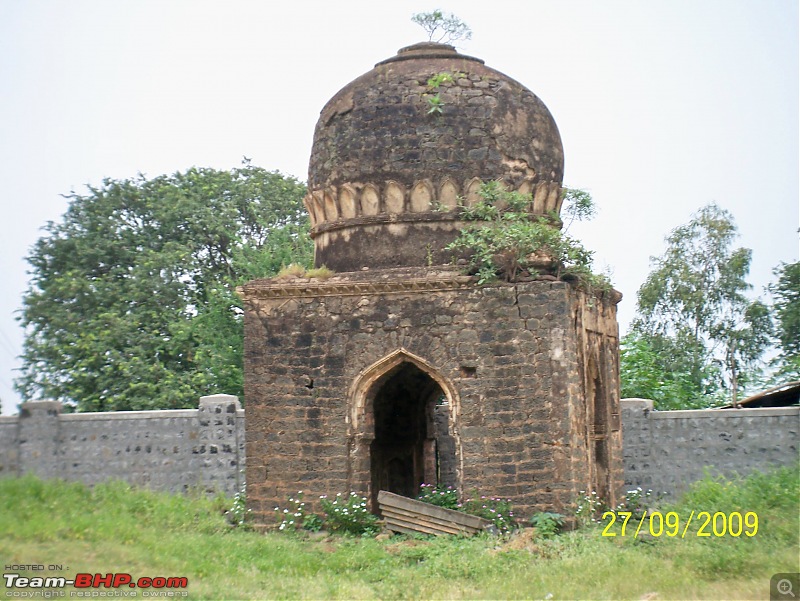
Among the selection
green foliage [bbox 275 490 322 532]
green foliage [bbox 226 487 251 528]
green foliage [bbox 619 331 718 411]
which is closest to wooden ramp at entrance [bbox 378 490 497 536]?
green foliage [bbox 275 490 322 532]

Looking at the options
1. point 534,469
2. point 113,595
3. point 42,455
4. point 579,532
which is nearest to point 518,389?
point 534,469

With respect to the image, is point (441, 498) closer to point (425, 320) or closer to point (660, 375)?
point (425, 320)

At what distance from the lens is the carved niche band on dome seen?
39.8 ft

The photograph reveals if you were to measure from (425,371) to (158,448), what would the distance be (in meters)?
5.40

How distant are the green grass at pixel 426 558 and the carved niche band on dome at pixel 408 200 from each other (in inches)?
145

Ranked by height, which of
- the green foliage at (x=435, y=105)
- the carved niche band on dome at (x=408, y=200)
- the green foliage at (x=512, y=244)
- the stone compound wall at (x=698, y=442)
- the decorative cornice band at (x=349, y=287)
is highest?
the green foliage at (x=435, y=105)

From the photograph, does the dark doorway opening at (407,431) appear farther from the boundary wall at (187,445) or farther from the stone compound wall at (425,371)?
the stone compound wall at (425,371)

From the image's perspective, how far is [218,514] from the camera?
12789mm

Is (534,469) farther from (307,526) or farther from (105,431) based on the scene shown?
(105,431)

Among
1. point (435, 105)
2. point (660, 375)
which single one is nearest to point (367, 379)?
point (435, 105)

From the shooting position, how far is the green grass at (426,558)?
9.05 meters

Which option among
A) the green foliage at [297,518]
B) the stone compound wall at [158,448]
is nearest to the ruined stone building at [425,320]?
the green foliage at [297,518]

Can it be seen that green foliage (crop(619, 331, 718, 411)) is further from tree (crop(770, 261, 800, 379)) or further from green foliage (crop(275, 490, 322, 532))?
green foliage (crop(275, 490, 322, 532))

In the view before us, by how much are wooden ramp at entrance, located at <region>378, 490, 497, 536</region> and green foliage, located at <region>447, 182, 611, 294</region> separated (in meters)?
2.52
